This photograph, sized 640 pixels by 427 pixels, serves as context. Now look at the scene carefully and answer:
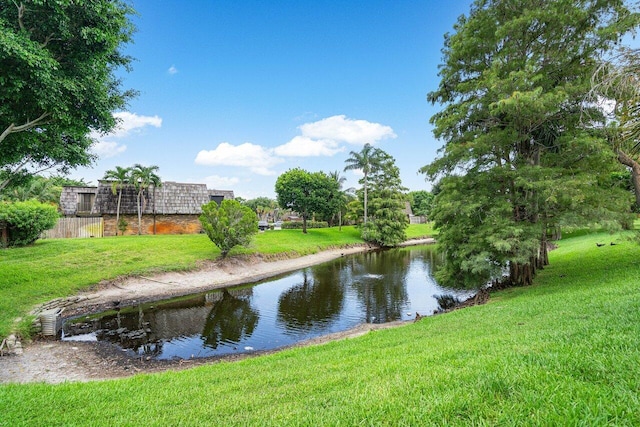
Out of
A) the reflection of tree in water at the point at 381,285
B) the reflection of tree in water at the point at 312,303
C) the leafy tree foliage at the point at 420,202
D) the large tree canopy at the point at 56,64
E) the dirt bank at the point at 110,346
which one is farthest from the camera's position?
the leafy tree foliage at the point at 420,202

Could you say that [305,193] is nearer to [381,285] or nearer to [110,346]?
[381,285]

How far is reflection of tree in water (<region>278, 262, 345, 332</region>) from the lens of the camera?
46.2 feet

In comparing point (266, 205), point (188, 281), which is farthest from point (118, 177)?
point (266, 205)

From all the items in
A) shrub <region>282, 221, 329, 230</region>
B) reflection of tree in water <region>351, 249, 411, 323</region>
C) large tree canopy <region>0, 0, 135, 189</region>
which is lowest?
reflection of tree in water <region>351, 249, 411, 323</region>

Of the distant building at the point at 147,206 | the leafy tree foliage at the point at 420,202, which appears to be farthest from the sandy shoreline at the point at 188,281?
the leafy tree foliage at the point at 420,202

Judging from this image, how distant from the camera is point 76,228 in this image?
2769 cm

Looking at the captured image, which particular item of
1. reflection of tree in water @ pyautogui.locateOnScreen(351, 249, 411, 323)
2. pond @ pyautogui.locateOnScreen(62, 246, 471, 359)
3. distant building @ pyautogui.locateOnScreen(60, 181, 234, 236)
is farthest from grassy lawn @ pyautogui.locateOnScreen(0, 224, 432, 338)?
reflection of tree in water @ pyautogui.locateOnScreen(351, 249, 411, 323)

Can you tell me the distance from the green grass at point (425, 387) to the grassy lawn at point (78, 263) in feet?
27.5

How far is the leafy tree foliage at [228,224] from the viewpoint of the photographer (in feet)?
→ 73.8

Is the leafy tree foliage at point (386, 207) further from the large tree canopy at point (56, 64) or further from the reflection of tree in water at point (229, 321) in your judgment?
the large tree canopy at point (56, 64)

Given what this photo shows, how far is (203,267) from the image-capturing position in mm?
21875

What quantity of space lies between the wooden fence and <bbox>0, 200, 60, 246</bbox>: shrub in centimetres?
548

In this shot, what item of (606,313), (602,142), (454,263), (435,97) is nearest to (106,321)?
(454,263)

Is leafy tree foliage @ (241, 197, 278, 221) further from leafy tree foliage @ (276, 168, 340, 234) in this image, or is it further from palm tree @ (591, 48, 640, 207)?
palm tree @ (591, 48, 640, 207)
